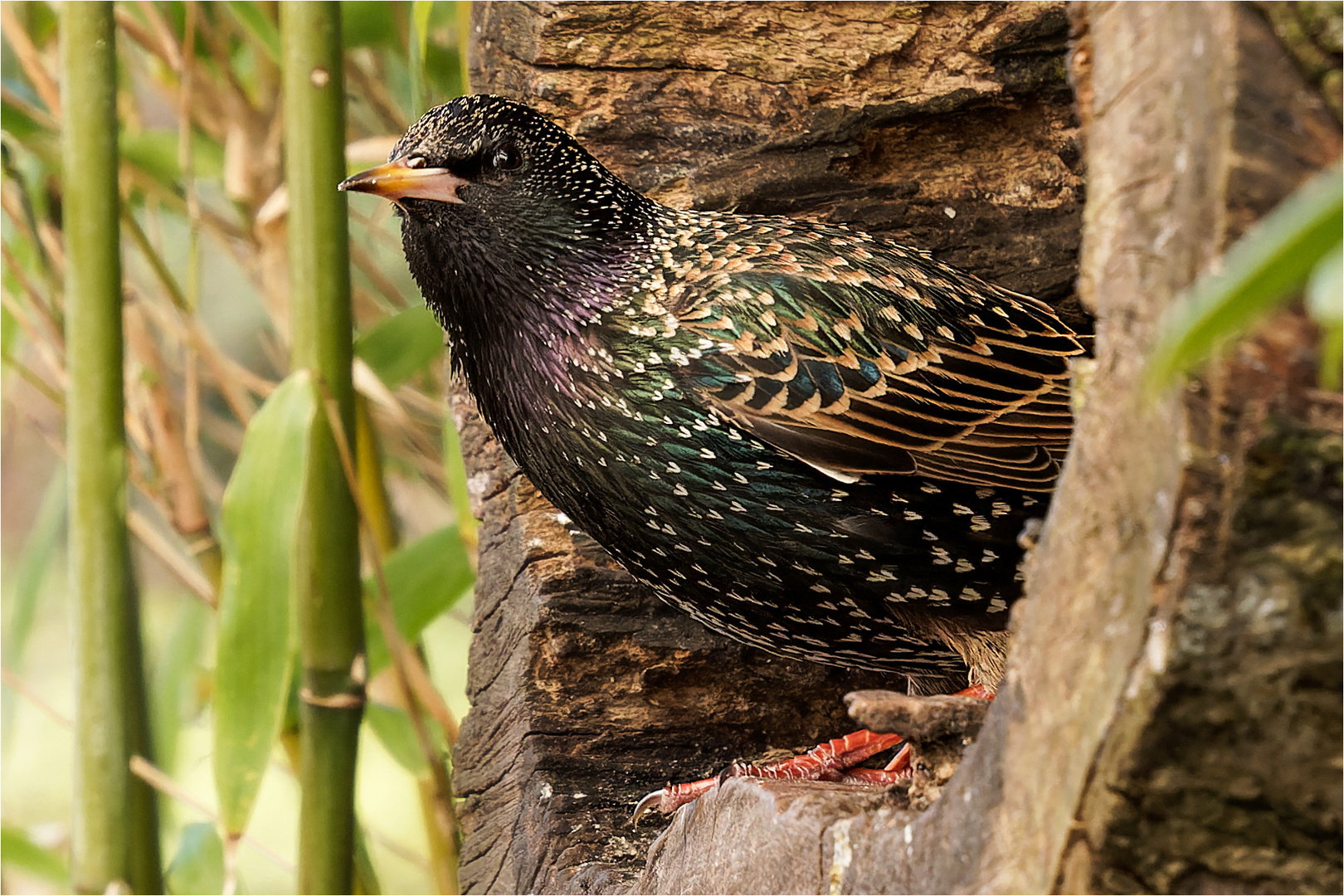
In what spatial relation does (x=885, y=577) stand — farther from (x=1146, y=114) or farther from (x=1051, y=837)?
(x=1146, y=114)

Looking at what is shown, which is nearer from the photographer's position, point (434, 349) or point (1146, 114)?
point (1146, 114)

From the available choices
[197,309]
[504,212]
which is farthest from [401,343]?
[504,212]

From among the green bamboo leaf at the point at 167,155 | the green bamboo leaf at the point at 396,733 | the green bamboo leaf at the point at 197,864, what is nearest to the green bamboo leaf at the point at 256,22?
the green bamboo leaf at the point at 167,155

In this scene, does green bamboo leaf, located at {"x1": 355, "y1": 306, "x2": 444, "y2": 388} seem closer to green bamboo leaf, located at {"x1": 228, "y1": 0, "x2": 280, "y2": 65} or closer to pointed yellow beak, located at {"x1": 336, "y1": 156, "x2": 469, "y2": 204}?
green bamboo leaf, located at {"x1": 228, "y1": 0, "x2": 280, "y2": 65}

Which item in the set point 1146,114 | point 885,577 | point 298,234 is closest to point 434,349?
point 298,234

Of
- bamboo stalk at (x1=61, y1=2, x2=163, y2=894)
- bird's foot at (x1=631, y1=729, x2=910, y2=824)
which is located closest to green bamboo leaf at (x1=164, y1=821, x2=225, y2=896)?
bamboo stalk at (x1=61, y1=2, x2=163, y2=894)

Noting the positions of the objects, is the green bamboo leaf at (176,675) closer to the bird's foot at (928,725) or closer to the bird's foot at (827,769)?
the bird's foot at (827,769)
